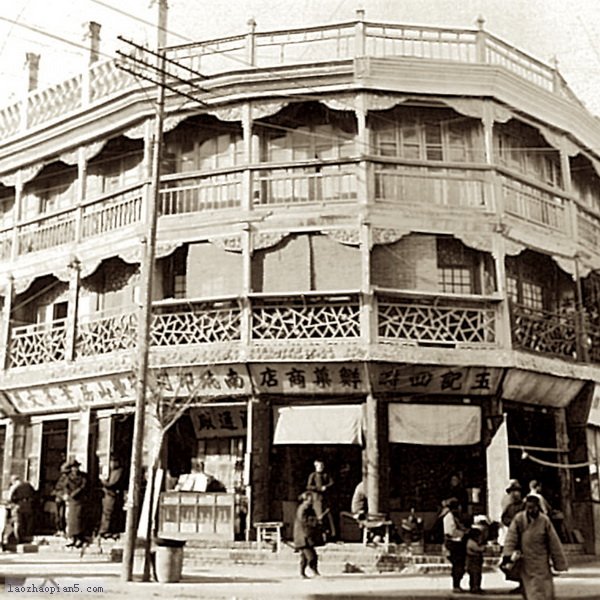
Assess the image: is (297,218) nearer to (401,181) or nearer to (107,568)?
(401,181)

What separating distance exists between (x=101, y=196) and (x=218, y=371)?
5.39m

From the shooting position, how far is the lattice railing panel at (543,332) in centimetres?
1917

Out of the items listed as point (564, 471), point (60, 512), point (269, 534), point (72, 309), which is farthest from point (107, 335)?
point (564, 471)

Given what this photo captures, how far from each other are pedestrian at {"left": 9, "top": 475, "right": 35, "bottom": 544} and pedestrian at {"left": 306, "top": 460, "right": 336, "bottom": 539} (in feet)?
22.1

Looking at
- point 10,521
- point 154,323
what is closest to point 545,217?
point 154,323

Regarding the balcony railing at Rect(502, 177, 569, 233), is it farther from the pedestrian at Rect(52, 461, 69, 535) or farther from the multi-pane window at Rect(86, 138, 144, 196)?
the pedestrian at Rect(52, 461, 69, 535)

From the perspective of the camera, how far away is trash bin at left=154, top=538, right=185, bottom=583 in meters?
13.7

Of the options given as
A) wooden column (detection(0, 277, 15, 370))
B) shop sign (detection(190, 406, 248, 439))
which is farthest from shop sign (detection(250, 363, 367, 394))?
wooden column (detection(0, 277, 15, 370))

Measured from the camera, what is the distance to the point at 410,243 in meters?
19.8

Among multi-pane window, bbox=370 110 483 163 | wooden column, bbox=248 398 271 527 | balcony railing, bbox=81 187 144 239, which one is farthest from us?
balcony railing, bbox=81 187 144 239

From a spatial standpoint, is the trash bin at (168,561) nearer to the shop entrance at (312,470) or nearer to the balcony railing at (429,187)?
the shop entrance at (312,470)

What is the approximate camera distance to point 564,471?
2027 centimetres

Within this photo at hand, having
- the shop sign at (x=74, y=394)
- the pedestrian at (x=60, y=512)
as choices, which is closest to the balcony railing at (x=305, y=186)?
the shop sign at (x=74, y=394)

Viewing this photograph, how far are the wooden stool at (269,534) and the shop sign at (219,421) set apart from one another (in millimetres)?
2406
